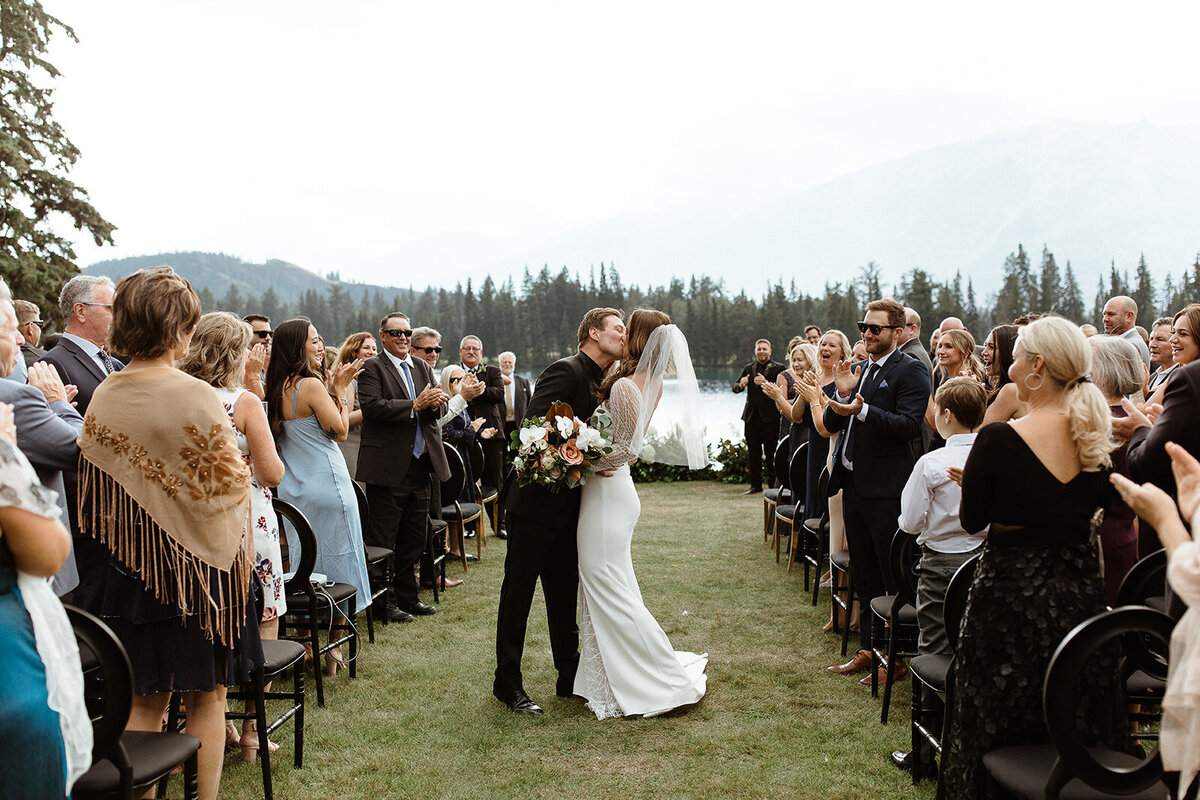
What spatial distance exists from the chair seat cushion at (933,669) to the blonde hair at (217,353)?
11.2ft

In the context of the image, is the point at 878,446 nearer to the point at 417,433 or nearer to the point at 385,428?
the point at 417,433

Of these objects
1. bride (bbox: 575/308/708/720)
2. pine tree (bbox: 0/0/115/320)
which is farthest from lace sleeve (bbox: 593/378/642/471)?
pine tree (bbox: 0/0/115/320)

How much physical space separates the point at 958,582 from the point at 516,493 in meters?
2.43

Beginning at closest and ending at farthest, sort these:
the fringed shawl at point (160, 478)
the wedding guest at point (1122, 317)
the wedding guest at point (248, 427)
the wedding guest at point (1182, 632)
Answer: the wedding guest at point (1182, 632)
the fringed shawl at point (160, 478)
the wedding guest at point (248, 427)
the wedding guest at point (1122, 317)

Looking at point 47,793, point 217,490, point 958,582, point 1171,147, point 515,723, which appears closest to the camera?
point 47,793

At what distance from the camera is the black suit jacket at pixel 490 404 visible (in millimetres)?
10156

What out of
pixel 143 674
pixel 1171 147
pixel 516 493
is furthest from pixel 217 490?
pixel 1171 147

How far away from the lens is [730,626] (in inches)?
Result: 262

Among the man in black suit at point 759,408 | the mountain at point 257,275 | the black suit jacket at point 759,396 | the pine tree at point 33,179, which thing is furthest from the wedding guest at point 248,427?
the mountain at point 257,275

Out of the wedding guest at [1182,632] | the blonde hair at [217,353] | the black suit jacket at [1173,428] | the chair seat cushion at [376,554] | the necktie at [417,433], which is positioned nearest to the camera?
the wedding guest at [1182,632]

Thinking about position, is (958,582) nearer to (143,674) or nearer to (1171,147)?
(143,674)

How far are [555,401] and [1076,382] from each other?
2699 mm

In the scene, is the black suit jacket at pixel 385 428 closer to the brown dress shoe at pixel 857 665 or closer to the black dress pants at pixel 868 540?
the black dress pants at pixel 868 540

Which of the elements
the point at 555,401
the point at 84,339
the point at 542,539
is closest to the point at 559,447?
the point at 555,401
